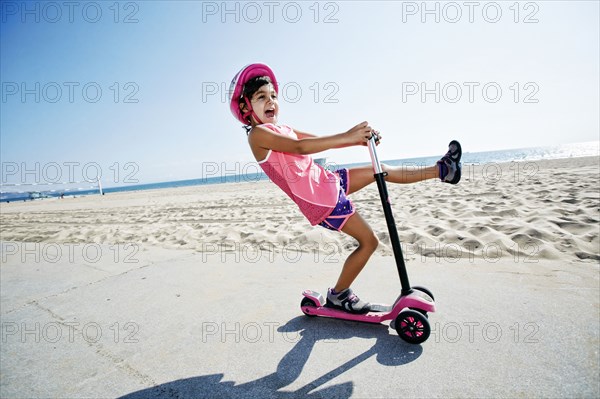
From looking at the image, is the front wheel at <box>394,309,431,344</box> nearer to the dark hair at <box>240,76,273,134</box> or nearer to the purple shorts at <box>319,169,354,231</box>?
the purple shorts at <box>319,169,354,231</box>

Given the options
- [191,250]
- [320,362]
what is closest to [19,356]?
[320,362]

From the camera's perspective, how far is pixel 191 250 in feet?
15.0

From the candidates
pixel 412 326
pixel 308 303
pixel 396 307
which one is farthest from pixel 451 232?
pixel 308 303

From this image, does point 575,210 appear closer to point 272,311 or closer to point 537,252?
point 537,252

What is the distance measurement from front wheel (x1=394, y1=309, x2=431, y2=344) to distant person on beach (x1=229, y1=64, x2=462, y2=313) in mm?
356

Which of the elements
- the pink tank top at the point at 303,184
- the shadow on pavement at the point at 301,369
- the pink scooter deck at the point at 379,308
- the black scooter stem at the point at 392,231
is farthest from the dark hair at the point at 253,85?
the shadow on pavement at the point at 301,369

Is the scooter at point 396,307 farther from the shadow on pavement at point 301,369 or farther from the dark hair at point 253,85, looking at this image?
the dark hair at point 253,85

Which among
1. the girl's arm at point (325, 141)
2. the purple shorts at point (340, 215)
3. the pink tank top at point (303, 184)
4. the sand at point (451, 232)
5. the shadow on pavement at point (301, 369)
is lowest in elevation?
the shadow on pavement at point (301, 369)

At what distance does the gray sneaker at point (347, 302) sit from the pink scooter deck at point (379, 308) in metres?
0.03

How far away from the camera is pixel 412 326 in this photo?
1.92m

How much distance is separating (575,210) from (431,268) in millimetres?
3080

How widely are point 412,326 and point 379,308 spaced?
394 millimetres

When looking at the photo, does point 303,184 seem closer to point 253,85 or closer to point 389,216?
point 389,216

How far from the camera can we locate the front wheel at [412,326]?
1.87 metres
